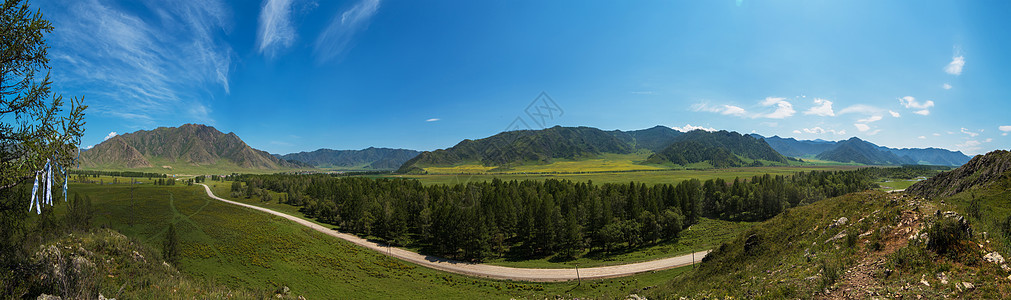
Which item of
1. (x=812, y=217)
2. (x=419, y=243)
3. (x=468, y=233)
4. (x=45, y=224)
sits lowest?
(x=419, y=243)

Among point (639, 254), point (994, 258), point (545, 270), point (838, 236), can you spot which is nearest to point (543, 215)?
point (545, 270)

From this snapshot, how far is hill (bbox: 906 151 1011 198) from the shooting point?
25.9 m

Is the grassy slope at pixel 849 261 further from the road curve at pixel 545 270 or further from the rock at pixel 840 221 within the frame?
the road curve at pixel 545 270

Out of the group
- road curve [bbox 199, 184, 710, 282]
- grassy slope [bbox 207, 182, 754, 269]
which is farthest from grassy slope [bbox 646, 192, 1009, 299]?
grassy slope [bbox 207, 182, 754, 269]

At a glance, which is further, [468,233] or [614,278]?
[468,233]

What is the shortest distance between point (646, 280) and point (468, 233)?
31.3m

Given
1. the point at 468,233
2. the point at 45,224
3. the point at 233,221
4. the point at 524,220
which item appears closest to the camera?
the point at 45,224

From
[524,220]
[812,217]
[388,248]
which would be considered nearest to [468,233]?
[524,220]

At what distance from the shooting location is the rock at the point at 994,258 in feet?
30.8

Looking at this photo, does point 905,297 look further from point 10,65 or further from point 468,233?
point 468,233

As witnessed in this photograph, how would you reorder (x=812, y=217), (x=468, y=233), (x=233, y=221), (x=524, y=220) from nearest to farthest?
(x=812, y=217), (x=468, y=233), (x=524, y=220), (x=233, y=221)

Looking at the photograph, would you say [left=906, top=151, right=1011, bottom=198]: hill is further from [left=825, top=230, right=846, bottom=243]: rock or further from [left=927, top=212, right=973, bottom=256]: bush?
[left=927, top=212, right=973, bottom=256]: bush

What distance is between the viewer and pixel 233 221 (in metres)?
71.8

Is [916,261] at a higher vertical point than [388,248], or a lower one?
higher
